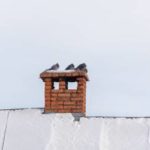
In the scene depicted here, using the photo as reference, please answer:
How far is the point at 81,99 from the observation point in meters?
11.4

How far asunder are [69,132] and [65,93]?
0.84 m

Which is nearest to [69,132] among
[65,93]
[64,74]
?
[65,93]

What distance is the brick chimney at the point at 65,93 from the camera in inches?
451

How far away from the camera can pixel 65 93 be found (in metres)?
11.5

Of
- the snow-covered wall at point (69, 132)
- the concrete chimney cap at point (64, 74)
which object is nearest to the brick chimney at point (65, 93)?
the concrete chimney cap at point (64, 74)

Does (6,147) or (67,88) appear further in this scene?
(67,88)

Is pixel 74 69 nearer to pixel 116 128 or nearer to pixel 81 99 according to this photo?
pixel 81 99

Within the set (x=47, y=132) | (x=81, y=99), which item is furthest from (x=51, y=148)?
(x=81, y=99)

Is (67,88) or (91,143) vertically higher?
(67,88)

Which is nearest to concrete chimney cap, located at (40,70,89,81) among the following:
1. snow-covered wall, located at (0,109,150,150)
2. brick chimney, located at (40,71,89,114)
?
brick chimney, located at (40,71,89,114)

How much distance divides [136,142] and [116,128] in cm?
49

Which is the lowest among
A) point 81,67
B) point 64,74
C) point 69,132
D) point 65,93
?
point 69,132

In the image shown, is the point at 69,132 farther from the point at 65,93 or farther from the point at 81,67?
the point at 81,67

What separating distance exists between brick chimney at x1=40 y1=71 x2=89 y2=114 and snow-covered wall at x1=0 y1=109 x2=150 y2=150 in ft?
0.60
